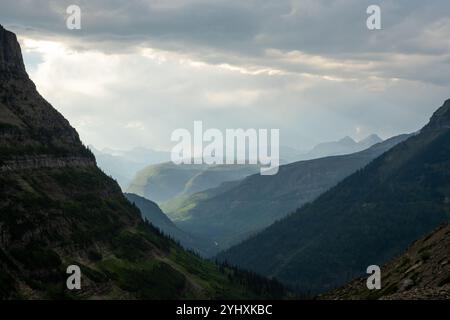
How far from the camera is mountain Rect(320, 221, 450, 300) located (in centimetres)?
8201

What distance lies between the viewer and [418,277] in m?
96.6

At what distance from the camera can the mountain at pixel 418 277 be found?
8201 centimetres
